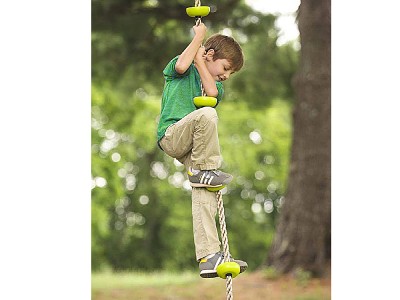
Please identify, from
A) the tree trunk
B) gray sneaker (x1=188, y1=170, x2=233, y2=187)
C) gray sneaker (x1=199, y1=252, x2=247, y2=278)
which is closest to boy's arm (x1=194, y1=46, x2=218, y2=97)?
gray sneaker (x1=188, y1=170, x2=233, y2=187)

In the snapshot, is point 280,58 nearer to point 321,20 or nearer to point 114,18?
point 321,20

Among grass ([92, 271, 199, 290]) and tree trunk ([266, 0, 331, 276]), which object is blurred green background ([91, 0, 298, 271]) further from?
tree trunk ([266, 0, 331, 276])

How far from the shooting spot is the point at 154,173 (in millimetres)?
13641

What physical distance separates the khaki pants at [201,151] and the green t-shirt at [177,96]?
5cm

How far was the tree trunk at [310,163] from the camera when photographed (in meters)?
5.77

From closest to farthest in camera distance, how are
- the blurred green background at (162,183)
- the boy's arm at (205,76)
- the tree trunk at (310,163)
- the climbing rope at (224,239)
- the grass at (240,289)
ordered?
the climbing rope at (224,239) < the boy's arm at (205,76) < the grass at (240,289) < the tree trunk at (310,163) < the blurred green background at (162,183)

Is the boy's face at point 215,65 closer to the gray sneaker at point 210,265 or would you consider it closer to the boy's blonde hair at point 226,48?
the boy's blonde hair at point 226,48

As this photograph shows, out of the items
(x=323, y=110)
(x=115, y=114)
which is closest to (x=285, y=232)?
(x=323, y=110)

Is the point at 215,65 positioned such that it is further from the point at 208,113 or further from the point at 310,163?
the point at 310,163

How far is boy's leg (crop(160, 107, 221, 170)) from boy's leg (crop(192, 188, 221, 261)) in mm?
100

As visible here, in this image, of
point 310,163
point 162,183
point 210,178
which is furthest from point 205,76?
point 162,183

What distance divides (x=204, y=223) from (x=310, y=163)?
3.82 meters

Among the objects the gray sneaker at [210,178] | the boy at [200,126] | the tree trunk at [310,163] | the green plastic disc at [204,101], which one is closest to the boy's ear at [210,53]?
the boy at [200,126]
